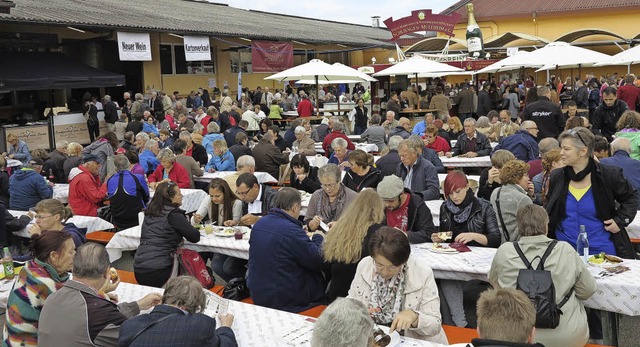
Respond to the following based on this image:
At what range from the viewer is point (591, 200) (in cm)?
500

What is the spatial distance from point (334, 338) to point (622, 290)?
234cm

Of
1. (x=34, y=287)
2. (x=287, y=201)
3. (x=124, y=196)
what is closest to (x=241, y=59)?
(x=124, y=196)

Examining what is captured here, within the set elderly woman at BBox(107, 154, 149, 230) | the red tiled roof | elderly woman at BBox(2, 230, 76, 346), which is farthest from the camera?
the red tiled roof

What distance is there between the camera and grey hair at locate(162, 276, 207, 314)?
3.53m

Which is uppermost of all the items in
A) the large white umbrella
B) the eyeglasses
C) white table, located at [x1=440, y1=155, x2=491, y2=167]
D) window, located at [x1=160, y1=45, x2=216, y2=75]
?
window, located at [x1=160, y1=45, x2=216, y2=75]

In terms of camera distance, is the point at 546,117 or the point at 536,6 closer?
the point at 546,117

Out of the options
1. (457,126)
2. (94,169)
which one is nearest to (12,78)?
(94,169)

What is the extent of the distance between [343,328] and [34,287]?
86.5 inches

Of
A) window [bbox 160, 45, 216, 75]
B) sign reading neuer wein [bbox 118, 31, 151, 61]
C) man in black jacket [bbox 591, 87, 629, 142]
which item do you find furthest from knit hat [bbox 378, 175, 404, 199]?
window [bbox 160, 45, 216, 75]

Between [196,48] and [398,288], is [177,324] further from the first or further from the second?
[196,48]

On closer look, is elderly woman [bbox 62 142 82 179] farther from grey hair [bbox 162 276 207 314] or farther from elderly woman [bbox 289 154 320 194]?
grey hair [bbox 162 276 207 314]

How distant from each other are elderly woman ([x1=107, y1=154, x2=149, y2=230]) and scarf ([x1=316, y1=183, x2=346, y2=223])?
2814 millimetres

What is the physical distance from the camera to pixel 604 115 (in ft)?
35.7

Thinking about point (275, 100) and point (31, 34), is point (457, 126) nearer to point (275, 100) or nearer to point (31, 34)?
point (275, 100)
